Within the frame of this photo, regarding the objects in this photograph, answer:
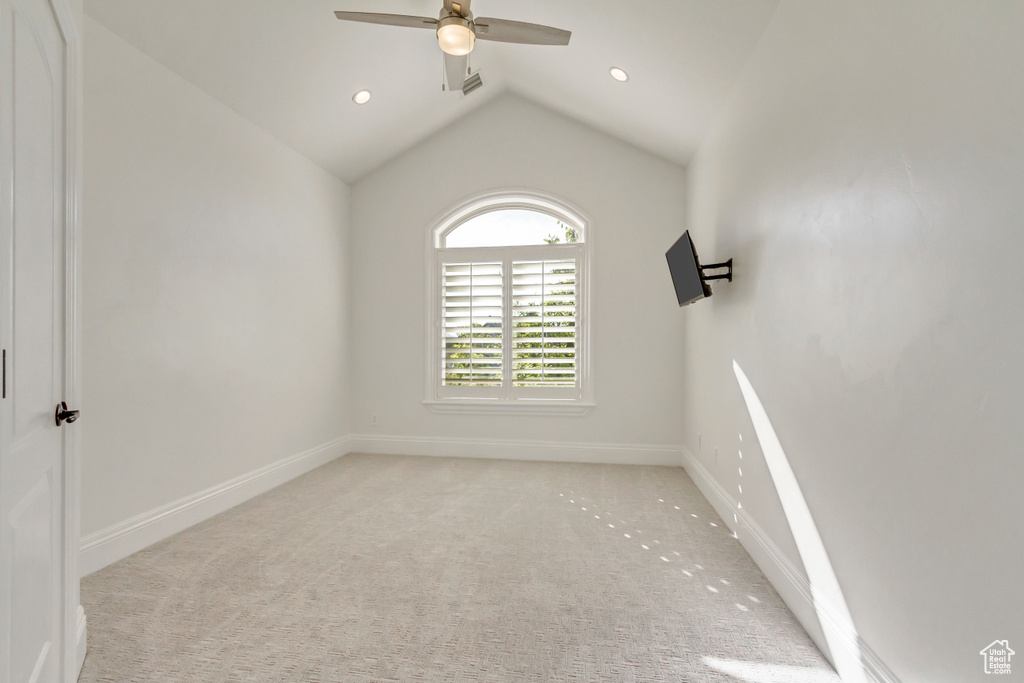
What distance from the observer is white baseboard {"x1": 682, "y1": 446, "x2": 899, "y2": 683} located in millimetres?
1649

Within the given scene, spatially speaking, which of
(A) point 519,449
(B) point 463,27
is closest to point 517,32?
(B) point 463,27

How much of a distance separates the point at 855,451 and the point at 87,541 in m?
3.39

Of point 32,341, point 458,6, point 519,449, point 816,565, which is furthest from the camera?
point 519,449

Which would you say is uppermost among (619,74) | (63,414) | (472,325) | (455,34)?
(619,74)

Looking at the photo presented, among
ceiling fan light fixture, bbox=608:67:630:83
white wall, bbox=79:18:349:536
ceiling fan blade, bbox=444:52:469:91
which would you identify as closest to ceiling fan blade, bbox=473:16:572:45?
ceiling fan blade, bbox=444:52:469:91

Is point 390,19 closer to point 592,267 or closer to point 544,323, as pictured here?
point 592,267

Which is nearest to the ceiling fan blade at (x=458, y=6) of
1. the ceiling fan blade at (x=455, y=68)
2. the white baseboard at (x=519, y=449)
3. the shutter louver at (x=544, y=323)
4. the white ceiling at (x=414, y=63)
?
the ceiling fan blade at (x=455, y=68)

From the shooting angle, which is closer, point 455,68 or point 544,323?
point 455,68

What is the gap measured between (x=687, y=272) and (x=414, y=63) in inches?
102

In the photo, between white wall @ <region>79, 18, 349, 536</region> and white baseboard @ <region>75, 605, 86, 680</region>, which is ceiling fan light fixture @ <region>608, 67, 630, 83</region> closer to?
white wall @ <region>79, 18, 349, 536</region>

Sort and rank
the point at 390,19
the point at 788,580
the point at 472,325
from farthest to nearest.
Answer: the point at 472,325, the point at 390,19, the point at 788,580

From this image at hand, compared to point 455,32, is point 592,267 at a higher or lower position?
lower

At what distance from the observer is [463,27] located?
2.55m

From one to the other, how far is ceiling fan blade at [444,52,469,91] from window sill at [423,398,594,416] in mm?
2890
